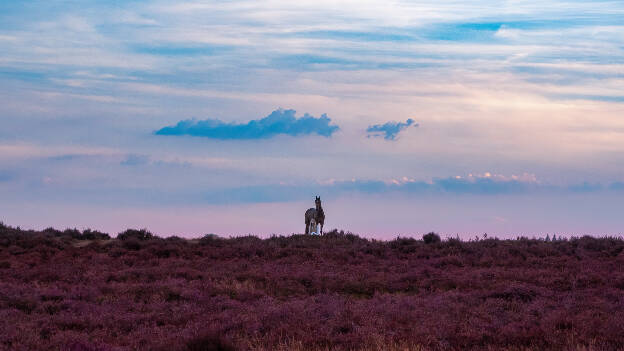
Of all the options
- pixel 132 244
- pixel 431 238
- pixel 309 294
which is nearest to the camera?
pixel 309 294

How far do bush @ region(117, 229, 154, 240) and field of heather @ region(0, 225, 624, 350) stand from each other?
85 cm

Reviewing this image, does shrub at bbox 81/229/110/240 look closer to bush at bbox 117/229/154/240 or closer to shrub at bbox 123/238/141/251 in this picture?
bush at bbox 117/229/154/240

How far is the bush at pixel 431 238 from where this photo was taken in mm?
32150

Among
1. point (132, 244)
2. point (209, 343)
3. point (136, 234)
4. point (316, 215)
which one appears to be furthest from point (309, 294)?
point (316, 215)

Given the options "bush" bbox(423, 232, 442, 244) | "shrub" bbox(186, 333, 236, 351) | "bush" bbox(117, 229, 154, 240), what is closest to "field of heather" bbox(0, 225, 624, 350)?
"shrub" bbox(186, 333, 236, 351)

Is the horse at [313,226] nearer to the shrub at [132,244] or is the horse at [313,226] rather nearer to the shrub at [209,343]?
the shrub at [132,244]

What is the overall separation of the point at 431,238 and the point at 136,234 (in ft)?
51.6

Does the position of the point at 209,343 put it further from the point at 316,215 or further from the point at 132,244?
the point at 316,215

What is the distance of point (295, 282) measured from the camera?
20859mm

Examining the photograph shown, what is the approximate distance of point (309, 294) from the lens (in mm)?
19547

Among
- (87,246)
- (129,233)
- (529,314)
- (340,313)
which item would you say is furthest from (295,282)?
(129,233)

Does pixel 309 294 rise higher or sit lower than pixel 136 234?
lower

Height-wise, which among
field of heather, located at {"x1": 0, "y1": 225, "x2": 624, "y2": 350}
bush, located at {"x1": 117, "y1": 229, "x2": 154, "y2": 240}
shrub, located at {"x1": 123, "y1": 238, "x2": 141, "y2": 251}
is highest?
bush, located at {"x1": 117, "y1": 229, "x2": 154, "y2": 240}

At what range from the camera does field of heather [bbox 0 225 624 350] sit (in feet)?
40.2
